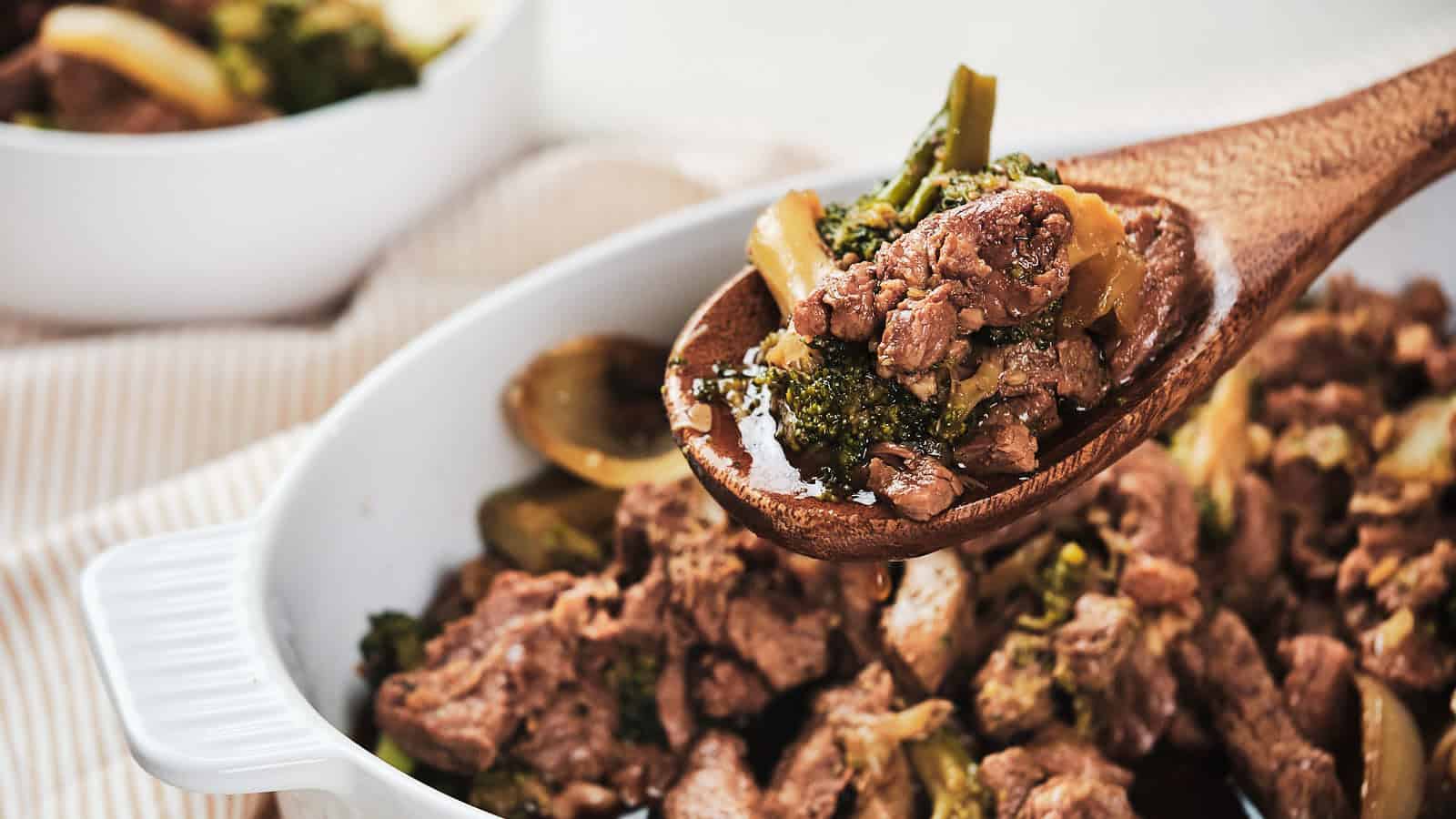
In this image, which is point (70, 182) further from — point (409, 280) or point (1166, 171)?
point (1166, 171)

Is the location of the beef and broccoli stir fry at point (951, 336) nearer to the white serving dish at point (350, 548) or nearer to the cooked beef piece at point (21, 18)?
the white serving dish at point (350, 548)

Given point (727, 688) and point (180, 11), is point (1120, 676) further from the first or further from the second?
point (180, 11)

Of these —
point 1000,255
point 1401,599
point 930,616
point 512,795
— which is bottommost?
point 512,795

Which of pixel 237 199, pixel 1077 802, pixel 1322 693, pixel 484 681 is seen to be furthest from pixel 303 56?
pixel 1322 693

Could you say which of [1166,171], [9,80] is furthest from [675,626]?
[9,80]

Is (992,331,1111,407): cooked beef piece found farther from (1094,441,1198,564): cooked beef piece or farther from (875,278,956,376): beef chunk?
(1094,441,1198,564): cooked beef piece
